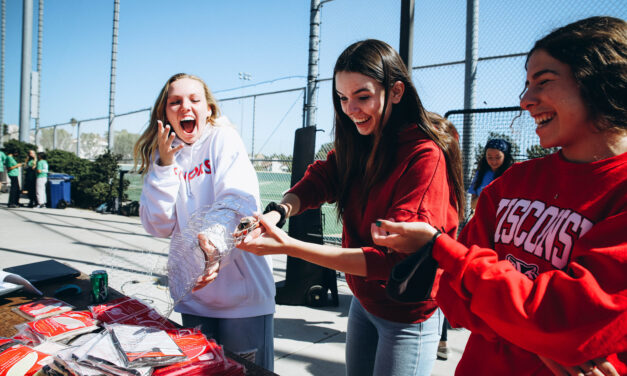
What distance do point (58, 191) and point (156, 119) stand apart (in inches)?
470

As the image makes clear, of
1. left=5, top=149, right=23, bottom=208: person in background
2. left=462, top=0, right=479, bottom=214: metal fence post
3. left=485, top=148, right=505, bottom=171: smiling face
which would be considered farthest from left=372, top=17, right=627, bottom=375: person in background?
left=5, top=149, right=23, bottom=208: person in background

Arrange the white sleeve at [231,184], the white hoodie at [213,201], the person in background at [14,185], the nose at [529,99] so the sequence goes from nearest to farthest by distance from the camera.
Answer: the nose at [529,99] < the white sleeve at [231,184] < the white hoodie at [213,201] < the person in background at [14,185]

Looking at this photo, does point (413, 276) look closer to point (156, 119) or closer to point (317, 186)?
point (317, 186)

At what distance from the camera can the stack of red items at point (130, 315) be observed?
1348mm

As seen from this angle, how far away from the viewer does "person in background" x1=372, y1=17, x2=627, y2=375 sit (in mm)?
751

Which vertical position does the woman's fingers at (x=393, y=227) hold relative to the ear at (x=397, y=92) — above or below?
below

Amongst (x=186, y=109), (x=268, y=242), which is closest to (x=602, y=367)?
(x=268, y=242)

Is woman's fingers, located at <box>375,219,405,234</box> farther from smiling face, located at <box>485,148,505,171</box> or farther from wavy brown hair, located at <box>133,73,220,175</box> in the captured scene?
smiling face, located at <box>485,148,505,171</box>

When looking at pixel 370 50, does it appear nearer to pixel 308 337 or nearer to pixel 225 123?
pixel 225 123

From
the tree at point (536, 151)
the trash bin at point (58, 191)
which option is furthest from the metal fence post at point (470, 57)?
the trash bin at point (58, 191)

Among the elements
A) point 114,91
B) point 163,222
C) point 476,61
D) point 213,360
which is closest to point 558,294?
point 213,360

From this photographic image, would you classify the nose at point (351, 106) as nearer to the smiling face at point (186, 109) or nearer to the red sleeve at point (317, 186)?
the red sleeve at point (317, 186)

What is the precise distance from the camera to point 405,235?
976 millimetres

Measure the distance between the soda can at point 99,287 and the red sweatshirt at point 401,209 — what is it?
1179 mm
